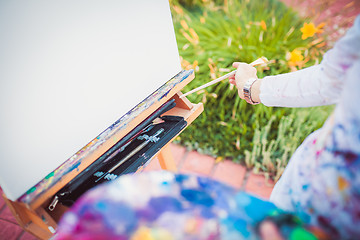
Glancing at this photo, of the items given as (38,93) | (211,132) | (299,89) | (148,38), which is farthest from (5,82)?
(211,132)

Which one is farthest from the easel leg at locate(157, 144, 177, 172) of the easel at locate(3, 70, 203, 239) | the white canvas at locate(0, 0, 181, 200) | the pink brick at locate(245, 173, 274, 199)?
the pink brick at locate(245, 173, 274, 199)

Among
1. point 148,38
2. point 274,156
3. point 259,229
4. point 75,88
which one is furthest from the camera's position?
point 274,156

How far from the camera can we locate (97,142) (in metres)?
0.76

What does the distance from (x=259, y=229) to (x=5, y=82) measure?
0.56 meters

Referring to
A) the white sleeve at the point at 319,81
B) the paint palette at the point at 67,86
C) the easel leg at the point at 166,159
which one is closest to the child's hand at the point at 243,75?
the white sleeve at the point at 319,81

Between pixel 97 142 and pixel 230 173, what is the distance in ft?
2.98

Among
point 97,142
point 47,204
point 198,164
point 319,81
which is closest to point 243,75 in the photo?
point 319,81

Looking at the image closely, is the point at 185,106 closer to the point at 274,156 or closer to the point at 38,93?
the point at 38,93

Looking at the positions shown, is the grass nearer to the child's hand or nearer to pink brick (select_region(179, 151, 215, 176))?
pink brick (select_region(179, 151, 215, 176))

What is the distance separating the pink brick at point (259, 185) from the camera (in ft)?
4.42

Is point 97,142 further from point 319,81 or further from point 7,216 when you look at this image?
point 7,216

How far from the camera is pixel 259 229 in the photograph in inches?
14.9

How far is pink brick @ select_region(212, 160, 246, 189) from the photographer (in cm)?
143

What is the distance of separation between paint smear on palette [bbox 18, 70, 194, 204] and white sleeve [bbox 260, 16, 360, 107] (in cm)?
32
